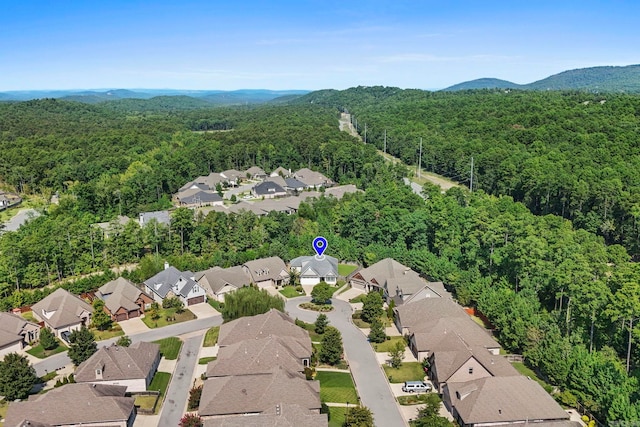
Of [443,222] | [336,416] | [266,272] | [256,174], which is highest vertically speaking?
[443,222]

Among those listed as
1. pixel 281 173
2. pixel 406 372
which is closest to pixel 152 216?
pixel 281 173

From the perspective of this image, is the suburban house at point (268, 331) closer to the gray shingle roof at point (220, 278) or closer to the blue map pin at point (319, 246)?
the gray shingle roof at point (220, 278)

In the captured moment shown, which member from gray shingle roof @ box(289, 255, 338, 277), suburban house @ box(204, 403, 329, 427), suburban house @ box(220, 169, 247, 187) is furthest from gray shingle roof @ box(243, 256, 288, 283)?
suburban house @ box(220, 169, 247, 187)

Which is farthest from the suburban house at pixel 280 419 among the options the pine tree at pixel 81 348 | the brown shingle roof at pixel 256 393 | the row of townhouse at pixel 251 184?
the row of townhouse at pixel 251 184

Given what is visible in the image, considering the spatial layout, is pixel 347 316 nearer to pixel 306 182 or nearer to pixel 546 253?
pixel 546 253

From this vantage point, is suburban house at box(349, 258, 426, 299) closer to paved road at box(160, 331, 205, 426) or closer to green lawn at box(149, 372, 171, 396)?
paved road at box(160, 331, 205, 426)

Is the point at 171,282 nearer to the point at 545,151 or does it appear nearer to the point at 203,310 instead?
the point at 203,310
